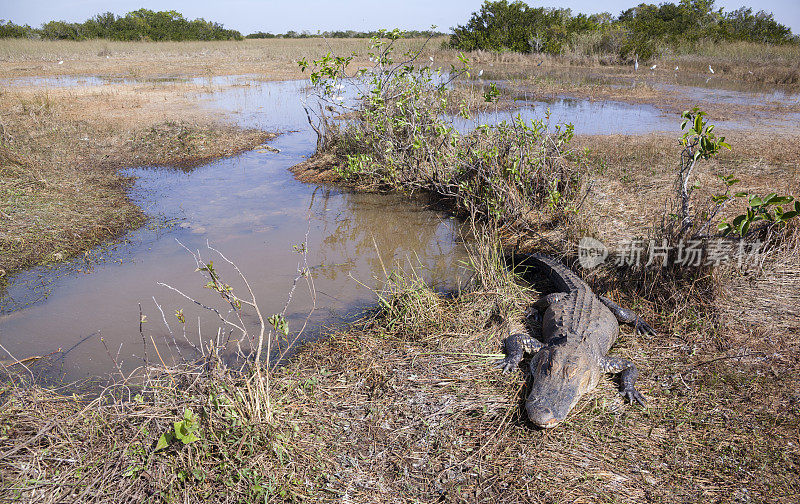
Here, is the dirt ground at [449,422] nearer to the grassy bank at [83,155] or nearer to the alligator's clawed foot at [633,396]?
the alligator's clawed foot at [633,396]

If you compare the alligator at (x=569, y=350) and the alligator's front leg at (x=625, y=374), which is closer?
the alligator at (x=569, y=350)

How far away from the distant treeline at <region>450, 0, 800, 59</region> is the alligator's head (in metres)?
26.4

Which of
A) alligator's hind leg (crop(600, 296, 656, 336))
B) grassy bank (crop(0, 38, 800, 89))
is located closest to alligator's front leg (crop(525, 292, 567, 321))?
alligator's hind leg (crop(600, 296, 656, 336))

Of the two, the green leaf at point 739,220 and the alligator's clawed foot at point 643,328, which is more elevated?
the green leaf at point 739,220

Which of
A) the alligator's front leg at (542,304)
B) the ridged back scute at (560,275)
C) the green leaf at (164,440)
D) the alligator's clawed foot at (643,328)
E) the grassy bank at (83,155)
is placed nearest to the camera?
the green leaf at (164,440)

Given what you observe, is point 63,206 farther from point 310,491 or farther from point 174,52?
point 174,52

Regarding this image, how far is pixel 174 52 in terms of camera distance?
3328cm

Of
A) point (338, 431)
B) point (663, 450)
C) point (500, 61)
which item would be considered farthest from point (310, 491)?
point (500, 61)

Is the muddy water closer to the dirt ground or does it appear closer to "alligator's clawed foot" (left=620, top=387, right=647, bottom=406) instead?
the dirt ground

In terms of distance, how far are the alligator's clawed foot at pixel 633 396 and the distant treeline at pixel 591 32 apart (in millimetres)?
26417

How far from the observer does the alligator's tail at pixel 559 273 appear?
13.6 ft

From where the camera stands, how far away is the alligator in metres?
2.82

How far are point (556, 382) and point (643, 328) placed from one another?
4.45ft

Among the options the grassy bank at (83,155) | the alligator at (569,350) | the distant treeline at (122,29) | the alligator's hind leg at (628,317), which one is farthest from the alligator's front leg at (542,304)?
the distant treeline at (122,29)
